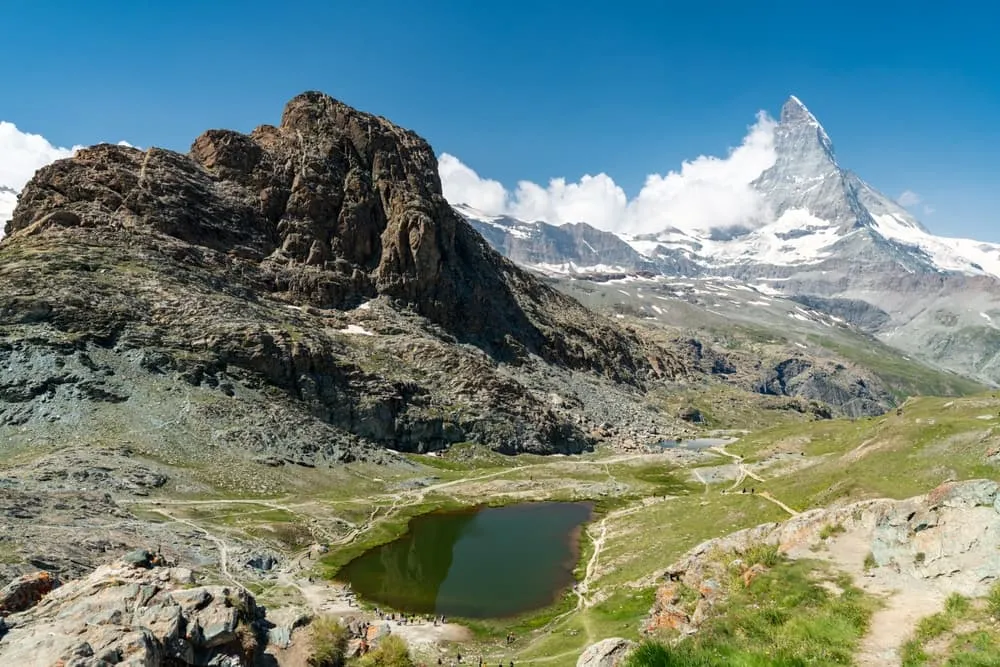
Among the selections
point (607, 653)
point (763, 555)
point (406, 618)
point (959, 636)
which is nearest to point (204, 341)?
point (406, 618)

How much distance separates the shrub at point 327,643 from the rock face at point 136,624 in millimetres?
3383

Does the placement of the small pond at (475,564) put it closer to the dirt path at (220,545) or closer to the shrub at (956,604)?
the dirt path at (220,545)

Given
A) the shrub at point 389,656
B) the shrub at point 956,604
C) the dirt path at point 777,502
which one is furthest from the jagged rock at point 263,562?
the shrub at point 956,604

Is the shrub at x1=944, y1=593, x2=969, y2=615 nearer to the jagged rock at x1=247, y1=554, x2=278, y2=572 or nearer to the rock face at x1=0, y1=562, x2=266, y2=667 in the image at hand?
the rock face at x1=0, y1=562, x2=266, y2=667

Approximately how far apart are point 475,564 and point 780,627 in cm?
6435

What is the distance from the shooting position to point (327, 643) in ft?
119

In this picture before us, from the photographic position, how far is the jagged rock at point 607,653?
21.7 metres

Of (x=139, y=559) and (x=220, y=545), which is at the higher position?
(x=139, y=559)

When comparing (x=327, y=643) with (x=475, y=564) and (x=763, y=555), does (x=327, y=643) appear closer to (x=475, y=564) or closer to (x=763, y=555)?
(x=763, y=555)

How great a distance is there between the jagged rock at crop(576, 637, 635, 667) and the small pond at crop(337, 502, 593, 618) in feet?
138

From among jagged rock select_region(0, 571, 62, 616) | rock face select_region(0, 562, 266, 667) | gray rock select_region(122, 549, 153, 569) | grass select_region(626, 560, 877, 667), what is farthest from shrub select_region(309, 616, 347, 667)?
grass select_region(626, 560, 877, 667)

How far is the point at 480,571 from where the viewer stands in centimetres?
→ 7675

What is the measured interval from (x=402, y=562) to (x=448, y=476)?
195 ft

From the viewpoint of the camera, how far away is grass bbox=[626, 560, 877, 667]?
16578 millimetres
